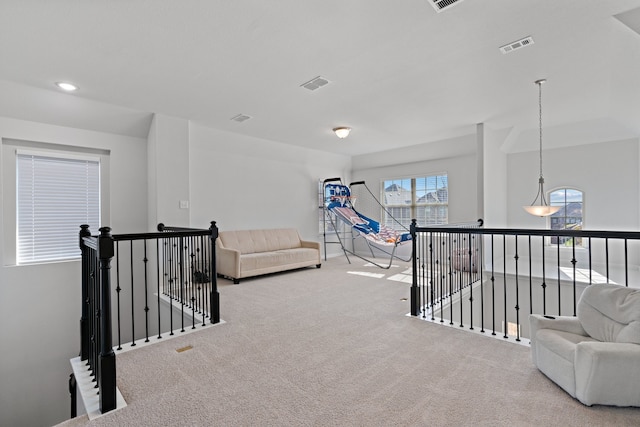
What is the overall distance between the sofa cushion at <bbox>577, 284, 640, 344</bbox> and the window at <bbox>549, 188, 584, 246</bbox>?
482 centimetres

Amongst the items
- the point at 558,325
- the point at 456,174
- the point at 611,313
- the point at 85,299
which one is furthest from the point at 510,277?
the point at 85,299

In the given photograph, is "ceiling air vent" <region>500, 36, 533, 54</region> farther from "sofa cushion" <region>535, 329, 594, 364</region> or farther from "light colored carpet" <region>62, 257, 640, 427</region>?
"light colored carpet" <region>62, 257, 640, 427</region>

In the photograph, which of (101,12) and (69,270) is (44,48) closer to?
(101,12)

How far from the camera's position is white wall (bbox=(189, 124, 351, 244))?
221 inches

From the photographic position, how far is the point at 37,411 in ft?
13.3

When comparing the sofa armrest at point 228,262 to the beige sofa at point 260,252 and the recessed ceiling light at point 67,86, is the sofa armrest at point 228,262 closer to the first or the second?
the beige sofa at point 260,252

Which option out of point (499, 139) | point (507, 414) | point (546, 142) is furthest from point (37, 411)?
point (546, 142)

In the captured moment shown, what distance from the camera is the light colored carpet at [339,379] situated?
5.68 feet

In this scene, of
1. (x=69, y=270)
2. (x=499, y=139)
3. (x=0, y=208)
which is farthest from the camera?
(x=499, y=139)

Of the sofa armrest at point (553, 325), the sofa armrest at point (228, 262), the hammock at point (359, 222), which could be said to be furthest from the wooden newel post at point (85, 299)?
the hammock at point (359, 222)

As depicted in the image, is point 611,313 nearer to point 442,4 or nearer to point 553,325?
point 553,325

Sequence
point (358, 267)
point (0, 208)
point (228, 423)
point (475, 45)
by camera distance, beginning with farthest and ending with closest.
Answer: point (358, 267), point (0, 208), point (475, 45), point (228, 423)

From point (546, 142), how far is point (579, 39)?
12.7 ft

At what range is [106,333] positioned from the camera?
1.97m
